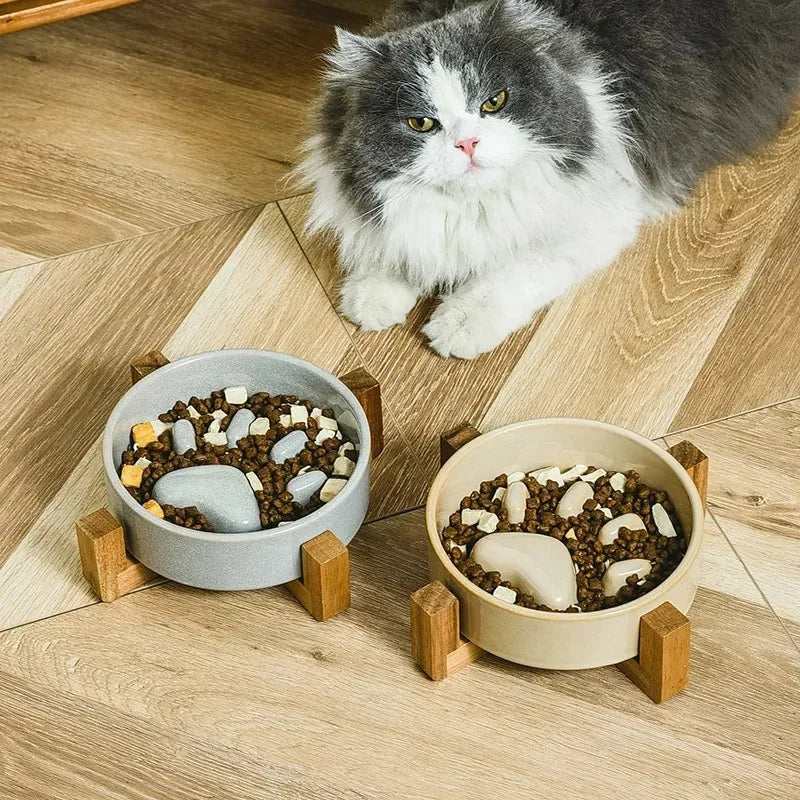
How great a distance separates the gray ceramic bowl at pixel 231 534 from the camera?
129 centimetres

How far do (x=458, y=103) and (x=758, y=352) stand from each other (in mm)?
550

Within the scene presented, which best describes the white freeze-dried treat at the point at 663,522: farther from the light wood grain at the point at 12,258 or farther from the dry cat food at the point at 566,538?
the light wood grain at the point at 12,258

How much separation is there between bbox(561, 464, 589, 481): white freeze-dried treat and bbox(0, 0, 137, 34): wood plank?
117 cm

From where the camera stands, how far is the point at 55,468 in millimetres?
1541

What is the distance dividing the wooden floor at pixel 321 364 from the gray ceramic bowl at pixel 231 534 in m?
0.08

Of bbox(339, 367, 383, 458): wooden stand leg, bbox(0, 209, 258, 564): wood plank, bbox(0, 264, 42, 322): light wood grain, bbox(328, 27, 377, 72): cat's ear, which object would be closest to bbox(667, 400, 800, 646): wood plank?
bbox(339, 367, 383, 458): wooden stand leg

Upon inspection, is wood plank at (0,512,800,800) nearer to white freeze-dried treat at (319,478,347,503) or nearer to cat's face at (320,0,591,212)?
white freeze-dried treat at (319,478,347,503)

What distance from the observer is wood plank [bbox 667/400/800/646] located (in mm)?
1389

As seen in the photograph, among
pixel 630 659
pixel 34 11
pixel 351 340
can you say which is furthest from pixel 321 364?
pixel 34 11

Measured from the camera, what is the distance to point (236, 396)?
A: 1487mm

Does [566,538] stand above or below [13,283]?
above

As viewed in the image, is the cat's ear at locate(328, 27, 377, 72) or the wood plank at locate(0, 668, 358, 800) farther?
the cat's ear at locate(328, 27, 377, 72)

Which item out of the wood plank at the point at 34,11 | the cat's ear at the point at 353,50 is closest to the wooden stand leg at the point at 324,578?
the cat's ear at the point at 353,50

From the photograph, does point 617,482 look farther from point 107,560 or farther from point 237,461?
point 107,560
